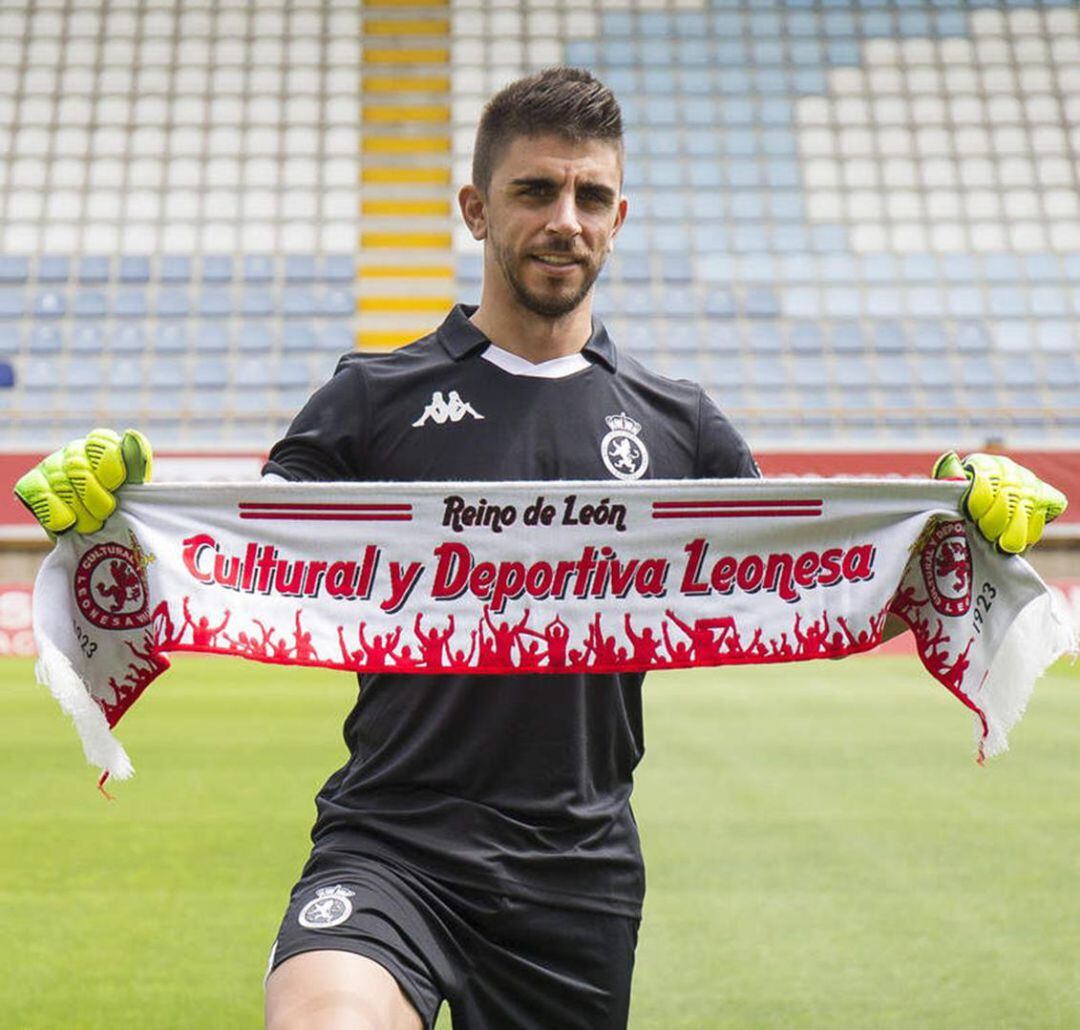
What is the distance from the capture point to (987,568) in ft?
8.17

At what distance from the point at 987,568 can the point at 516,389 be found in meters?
0.81

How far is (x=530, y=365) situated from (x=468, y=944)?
33.0 inches

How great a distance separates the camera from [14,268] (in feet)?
72.0

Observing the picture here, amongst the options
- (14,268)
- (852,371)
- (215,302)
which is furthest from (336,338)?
(852,371)

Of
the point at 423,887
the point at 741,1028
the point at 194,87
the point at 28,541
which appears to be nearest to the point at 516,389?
the point at 423,887

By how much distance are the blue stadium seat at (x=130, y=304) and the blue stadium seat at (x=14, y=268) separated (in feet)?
4.42

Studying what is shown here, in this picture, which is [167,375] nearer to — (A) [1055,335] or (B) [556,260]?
(A) [1055,335]

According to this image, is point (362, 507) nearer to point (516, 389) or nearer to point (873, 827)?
point (516, 389)

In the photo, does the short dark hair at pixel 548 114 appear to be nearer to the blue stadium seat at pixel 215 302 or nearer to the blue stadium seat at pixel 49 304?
the blue stadium seat at pixel 215 302

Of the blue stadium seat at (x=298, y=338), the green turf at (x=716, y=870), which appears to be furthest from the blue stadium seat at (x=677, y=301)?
the green turf at (x=716, y=870)

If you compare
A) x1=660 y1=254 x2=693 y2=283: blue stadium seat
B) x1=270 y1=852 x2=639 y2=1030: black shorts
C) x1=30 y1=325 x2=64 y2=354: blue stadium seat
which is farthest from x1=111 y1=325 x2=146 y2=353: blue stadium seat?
x1=270 y1=852 x2=639 y2=1030: black shorts

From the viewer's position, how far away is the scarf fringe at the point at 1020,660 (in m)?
2.44

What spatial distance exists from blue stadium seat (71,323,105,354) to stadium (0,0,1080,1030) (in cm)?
4

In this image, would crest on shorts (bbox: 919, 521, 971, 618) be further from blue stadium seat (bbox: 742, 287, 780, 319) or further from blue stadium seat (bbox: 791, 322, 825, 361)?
blue stadium seat (bbox: 742, 287, 780, 319)
